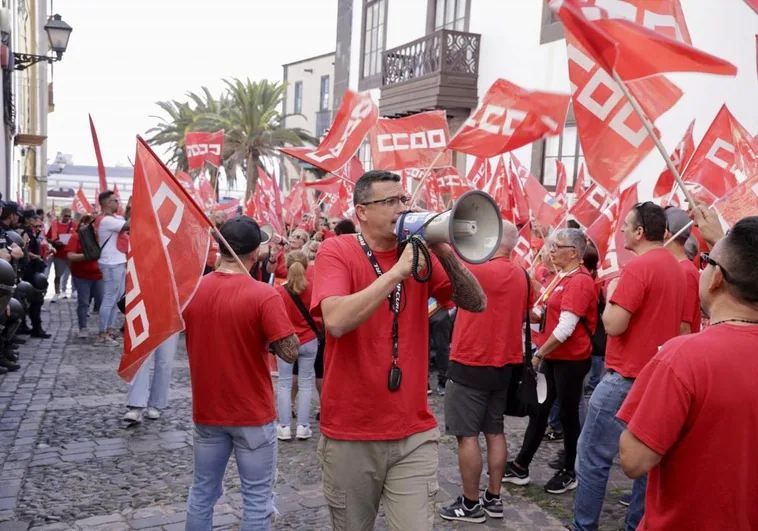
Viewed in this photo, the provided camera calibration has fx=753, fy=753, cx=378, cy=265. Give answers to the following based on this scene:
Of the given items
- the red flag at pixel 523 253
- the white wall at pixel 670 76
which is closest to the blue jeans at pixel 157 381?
the red flag at pixel 523 253

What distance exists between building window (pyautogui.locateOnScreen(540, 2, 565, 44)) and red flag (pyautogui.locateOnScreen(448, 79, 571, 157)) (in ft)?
30.1

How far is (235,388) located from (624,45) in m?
2.77

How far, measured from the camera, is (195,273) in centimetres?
374

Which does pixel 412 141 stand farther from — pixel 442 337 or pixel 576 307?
pixel 576 307

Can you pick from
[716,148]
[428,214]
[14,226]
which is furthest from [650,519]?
[14,226]

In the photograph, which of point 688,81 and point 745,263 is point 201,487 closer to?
point 745,263

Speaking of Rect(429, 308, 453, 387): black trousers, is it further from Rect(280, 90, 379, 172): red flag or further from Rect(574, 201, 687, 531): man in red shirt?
Rect(574, 201, 687, 531): man in red shirt

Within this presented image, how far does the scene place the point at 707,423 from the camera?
7.30ft

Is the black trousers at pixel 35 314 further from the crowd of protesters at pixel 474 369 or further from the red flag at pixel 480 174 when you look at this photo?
the red flag at pixel 480 174

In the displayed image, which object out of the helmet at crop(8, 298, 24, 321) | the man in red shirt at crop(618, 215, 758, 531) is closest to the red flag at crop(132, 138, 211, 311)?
the man in red shirt at crop(618, 215, 758, 531)

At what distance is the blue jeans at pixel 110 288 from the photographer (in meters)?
11.1

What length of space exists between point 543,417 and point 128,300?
10.9 ft

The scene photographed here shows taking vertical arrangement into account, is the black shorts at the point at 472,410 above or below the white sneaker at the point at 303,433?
above

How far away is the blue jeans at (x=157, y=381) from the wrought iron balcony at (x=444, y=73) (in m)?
13.3
